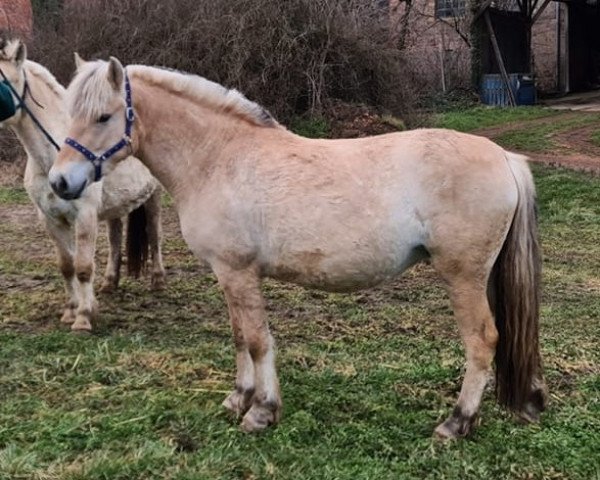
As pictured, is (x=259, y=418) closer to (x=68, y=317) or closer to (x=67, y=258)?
(x=68, y=317)

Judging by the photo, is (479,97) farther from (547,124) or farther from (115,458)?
(115,458)

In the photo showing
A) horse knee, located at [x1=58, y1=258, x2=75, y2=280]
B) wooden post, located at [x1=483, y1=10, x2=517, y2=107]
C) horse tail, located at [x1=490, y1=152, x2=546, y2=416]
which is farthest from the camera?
wooden post, located at [x1=483, y1=10, x2=517, y2=107]

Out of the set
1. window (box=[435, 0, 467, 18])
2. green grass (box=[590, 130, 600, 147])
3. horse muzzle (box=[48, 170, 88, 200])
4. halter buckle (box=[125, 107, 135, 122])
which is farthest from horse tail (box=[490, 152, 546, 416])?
window (box=[435, 0, 467, 18])

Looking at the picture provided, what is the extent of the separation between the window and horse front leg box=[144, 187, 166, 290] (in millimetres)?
20655

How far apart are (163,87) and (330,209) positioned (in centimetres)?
109

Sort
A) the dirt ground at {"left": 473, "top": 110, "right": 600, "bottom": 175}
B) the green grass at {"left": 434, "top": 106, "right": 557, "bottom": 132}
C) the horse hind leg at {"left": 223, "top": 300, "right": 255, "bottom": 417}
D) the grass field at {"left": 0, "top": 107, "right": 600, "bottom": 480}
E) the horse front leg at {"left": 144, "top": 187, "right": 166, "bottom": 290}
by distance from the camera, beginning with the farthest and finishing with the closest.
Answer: the green grass at {"left": 434, "top": 106, "right": 557, "bottom": 132} < the dirt ground at {"left": 473, "top": 110, "right": 600, "bottom": 175} < the horse front leg at {"left": 144, "top": 187, "right": 166, "bottom": 290} < the horse hind leg at {"left": 223, "top": 300, "right": 255, "bottom": 417} < the grass field at {"left": 0, "top": 107, "right": 600, "bottom": 480}

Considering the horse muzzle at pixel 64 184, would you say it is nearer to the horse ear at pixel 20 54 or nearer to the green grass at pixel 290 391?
the green grass at pixel 290 391

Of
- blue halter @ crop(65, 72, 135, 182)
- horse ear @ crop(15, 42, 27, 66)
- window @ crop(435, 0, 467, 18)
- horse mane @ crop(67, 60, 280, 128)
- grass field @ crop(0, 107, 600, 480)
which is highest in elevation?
window @ crop(435, 0, 467, 18)

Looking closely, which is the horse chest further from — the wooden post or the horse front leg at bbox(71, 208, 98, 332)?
the wooden post

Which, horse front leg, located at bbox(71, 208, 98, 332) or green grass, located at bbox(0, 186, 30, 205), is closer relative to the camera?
horse front leg, located at bbox(71, 208, 98, 332)

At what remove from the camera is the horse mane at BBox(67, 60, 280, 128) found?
3312 millimetres

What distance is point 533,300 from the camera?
338 cm

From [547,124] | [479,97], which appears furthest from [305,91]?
[479,97]

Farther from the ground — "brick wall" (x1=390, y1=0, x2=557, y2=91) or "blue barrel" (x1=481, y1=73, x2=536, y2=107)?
"brick wall" (x1=390, y1=0, x2=557, y2=91)
